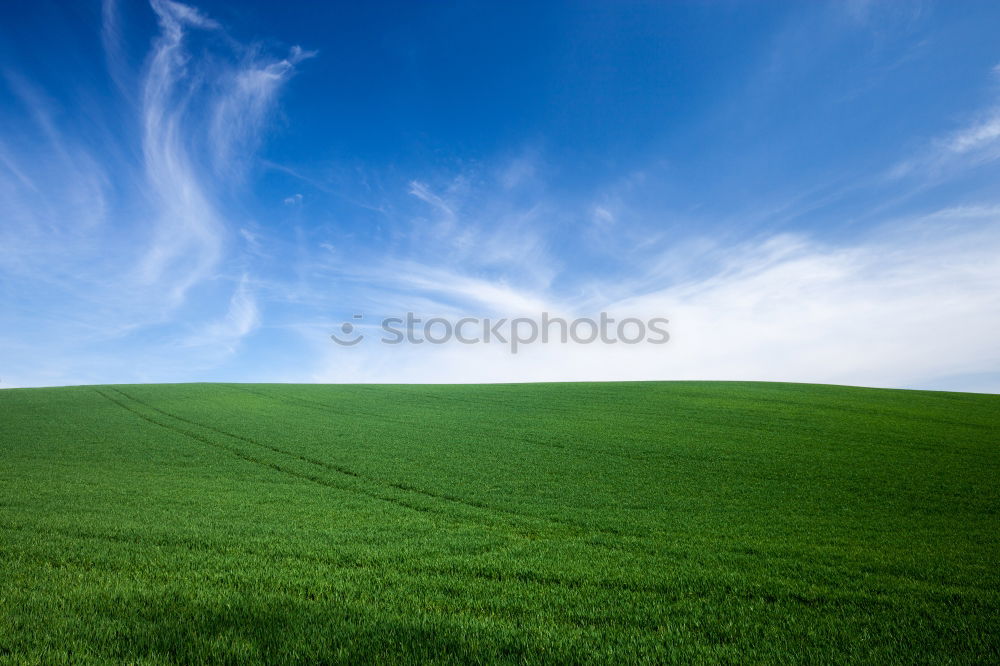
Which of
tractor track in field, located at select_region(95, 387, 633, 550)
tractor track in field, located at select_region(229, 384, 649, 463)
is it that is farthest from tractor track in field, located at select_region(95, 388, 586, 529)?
tractor track in field, located at select_region(229, 384, 649, 463)

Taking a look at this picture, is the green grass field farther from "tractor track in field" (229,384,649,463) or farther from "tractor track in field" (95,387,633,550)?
"tractor track in field" (229,384,649,463)

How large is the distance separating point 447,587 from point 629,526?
5.40 metres

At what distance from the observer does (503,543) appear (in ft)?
31.3

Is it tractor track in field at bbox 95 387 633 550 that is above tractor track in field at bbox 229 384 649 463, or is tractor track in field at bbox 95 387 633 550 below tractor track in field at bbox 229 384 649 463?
below

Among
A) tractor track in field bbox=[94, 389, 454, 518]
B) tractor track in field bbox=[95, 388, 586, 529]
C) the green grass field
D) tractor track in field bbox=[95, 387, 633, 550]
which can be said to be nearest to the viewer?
the green grass field

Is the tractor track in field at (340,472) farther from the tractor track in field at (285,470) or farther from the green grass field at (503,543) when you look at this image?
the green grass field at (503,543)

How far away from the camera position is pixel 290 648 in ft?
16.3

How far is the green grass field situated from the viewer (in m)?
5.40

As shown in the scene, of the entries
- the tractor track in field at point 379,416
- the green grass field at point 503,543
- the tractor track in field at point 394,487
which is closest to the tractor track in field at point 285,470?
the tractor track in field at point 394,487

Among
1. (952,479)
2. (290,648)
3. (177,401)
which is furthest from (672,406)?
(177,401)

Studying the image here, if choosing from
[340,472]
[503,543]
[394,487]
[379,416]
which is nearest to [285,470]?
[340,472]

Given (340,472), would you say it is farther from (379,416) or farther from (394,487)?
(379,416)

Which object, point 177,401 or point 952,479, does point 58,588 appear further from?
point 177,401

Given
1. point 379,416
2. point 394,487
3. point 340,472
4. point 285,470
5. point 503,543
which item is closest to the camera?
point 503,543
